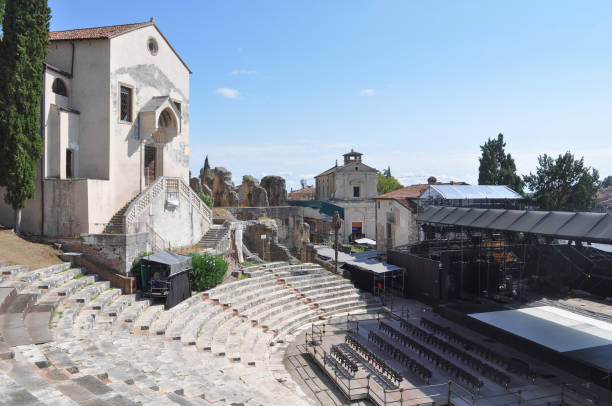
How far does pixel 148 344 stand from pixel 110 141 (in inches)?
480

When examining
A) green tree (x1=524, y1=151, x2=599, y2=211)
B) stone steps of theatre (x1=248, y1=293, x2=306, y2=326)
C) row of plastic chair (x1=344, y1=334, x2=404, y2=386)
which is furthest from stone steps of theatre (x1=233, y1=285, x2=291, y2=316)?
green tree (x1=524, y1=151, x2=599, y2=211)

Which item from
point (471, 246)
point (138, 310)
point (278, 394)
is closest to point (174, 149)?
point (138, 310)

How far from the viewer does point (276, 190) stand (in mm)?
42469

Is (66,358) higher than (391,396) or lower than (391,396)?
higher

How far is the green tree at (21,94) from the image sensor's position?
16109 millimetres

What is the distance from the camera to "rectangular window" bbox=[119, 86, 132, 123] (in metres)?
20.9

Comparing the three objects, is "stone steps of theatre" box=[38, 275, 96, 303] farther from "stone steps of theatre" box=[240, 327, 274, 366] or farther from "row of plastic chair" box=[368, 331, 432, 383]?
"row of plastic chair" box=[368, 331, 432, 383]

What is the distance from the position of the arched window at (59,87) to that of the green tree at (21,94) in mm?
2172

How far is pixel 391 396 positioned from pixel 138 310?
891 cm

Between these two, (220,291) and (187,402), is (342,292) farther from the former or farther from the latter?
(187,402)

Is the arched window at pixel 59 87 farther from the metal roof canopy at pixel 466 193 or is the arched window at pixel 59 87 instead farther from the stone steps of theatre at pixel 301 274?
the metal roof canopy at pixel 466 193

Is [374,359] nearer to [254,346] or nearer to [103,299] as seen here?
[254,346]

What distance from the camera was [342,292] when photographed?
23.5 meters

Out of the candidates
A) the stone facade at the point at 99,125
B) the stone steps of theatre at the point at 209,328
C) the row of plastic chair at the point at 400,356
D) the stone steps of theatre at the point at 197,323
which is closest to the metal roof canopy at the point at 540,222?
the row of plastic chair at the point at 400,356
